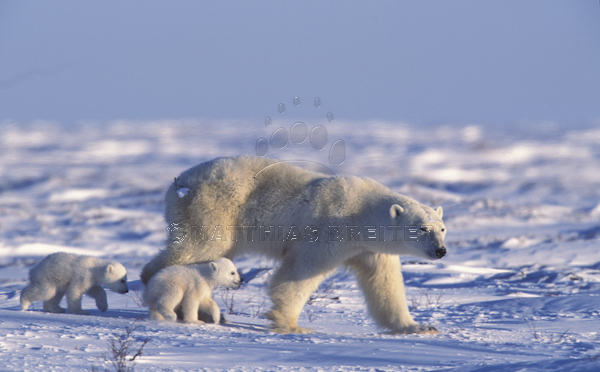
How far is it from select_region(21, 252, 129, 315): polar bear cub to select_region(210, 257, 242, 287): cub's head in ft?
Answer: 2.80

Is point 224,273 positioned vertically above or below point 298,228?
below

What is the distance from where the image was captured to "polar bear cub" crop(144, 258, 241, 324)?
17.9ft

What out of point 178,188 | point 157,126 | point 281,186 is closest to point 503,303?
point 281,186

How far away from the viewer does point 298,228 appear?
595 cm

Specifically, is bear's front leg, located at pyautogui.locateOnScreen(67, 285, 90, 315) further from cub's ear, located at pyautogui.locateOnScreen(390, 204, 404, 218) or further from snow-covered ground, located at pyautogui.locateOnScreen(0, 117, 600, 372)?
cub's ear, located at pyautogui.locateOnScreen(390, 204, 404, 218)

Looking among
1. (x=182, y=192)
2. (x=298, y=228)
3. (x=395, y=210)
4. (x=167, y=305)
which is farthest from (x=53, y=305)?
(x=395, y=210)

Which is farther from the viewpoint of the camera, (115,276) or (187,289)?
(115,276)

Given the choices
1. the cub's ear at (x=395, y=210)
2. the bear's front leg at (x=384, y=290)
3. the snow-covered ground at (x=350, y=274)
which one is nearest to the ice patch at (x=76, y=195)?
the snow-covered ground at (x=350, y=274)

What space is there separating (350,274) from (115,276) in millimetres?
2955

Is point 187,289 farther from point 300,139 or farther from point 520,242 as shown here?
point 520,242

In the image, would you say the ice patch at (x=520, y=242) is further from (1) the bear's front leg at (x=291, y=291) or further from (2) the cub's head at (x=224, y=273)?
(2) the cub's head at (x=224, y=273)

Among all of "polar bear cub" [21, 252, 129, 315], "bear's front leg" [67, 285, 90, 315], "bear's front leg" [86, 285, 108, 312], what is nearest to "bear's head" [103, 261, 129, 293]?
"polar bear cub" [21, 252, 129, 315]

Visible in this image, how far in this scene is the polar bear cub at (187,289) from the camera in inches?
215

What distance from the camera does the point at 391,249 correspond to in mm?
5812
